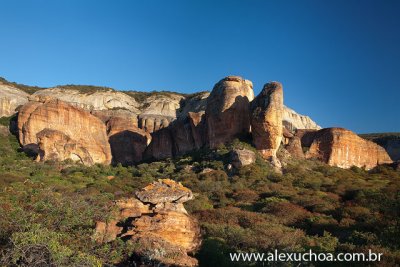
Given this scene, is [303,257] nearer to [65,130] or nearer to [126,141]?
[65,130]

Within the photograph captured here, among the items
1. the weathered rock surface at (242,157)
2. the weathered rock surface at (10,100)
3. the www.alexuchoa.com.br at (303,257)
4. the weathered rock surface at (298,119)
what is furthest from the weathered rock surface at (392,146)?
the www.alexuchoa.com.br at (303,257)

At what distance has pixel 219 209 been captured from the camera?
808 inches

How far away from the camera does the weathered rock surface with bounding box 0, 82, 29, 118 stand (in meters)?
50.5

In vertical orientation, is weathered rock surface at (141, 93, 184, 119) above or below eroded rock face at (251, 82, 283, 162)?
above

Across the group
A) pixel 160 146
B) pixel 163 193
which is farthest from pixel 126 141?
pixel 163 193

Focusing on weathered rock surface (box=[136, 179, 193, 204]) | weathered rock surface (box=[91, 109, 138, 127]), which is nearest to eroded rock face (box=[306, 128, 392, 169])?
weathered rock surface (box=[91, 109, 138, 127])

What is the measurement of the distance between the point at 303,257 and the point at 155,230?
15.8 ft

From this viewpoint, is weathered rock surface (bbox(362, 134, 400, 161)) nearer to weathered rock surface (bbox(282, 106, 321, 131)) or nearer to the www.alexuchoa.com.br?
weathered rock surface (bbox(282, 106, 321, 131))

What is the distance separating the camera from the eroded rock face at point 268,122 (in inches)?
1331

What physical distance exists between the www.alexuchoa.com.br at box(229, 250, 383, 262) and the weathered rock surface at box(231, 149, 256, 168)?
18113 millimetres

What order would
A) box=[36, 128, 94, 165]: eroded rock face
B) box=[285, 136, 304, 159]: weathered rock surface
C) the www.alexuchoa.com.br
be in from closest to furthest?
the www.alexuchoa.com.br → box=[36, 128, 94, 165]: eroded rock face → box=[285, 136, 304, 159]: weathered rock surface

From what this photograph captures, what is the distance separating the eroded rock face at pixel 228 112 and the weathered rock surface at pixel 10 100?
25.4 m

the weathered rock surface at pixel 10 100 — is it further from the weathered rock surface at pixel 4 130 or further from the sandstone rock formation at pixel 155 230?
the sandstone rock formation at pixel 155 230

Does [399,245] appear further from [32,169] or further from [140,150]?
[140,150]
